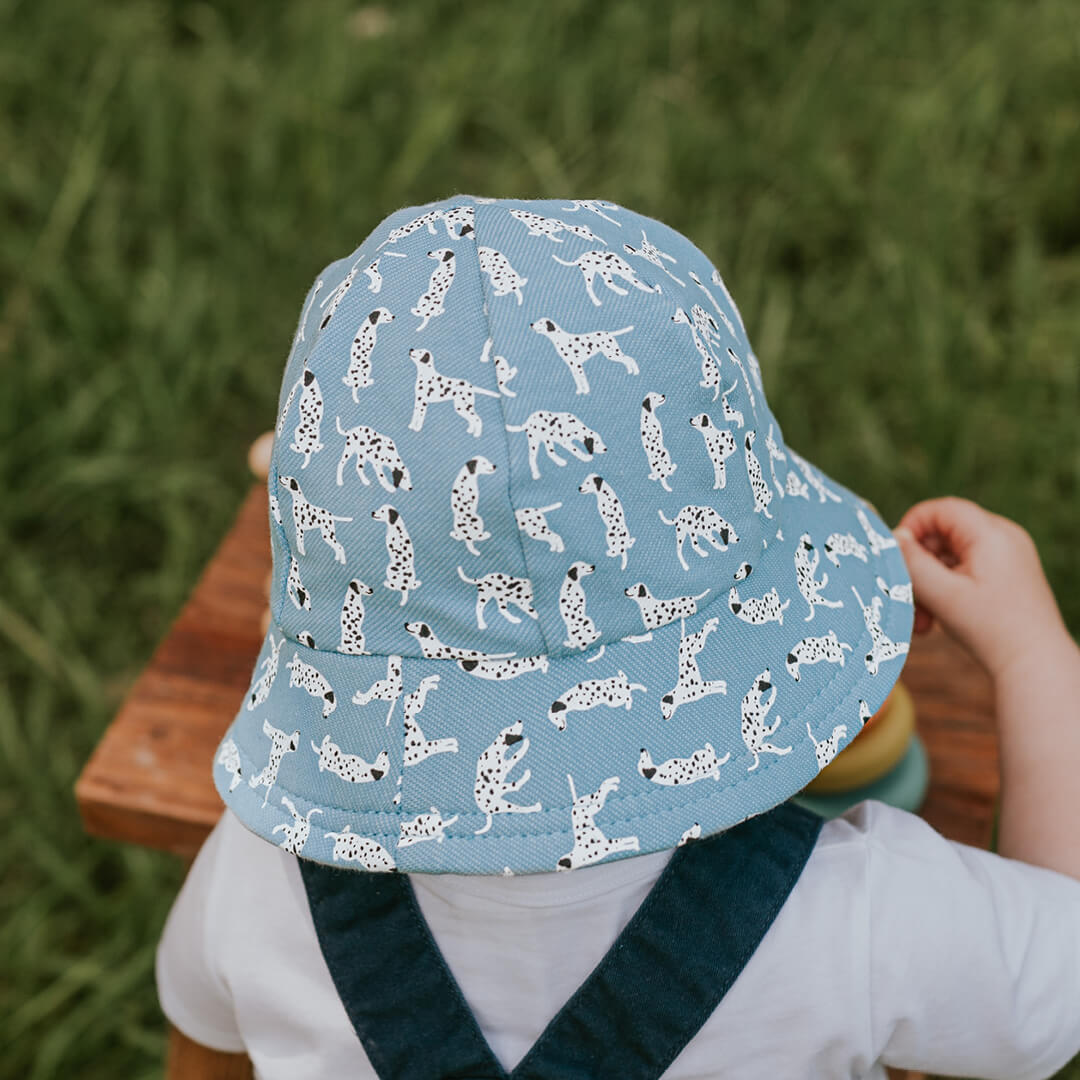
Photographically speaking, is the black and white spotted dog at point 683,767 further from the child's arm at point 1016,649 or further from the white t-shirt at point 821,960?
the child's arm at point 1016,649

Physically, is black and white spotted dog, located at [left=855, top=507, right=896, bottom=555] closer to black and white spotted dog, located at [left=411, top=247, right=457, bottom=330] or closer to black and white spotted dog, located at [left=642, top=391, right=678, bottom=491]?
black and white spotted dog, located at [left=642, top=391, right=678, bottom=491]

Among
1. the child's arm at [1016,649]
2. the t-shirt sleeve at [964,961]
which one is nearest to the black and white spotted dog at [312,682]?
the t-shirt sleeve at [964,961]

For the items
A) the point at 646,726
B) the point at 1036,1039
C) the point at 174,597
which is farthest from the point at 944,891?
the point at 174,597

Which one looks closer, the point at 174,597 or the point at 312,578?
the point at 312,578

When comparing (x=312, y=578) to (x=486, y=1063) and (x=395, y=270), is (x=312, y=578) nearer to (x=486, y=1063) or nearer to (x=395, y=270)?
(x=395, y=270)

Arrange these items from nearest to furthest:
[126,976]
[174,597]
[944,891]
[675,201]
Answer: [944,891] → [126,976] → [174,597] → [675,201]

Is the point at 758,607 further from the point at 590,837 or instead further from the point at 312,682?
the point at 312,682

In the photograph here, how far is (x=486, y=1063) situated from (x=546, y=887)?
164 mm

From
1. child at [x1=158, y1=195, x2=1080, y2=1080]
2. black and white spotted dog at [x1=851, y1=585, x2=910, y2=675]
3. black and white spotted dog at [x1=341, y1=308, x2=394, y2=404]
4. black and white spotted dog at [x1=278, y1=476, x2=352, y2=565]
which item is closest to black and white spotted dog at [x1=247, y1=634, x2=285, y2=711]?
child at [x1=158, y1=195, x2=1080, y2=1080]

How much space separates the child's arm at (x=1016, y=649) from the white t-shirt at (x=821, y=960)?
3.4 inches

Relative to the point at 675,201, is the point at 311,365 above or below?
above

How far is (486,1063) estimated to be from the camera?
93 cm

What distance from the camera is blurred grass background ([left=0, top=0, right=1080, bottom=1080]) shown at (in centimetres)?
195

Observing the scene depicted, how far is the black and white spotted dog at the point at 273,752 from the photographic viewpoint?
2.85 ft
